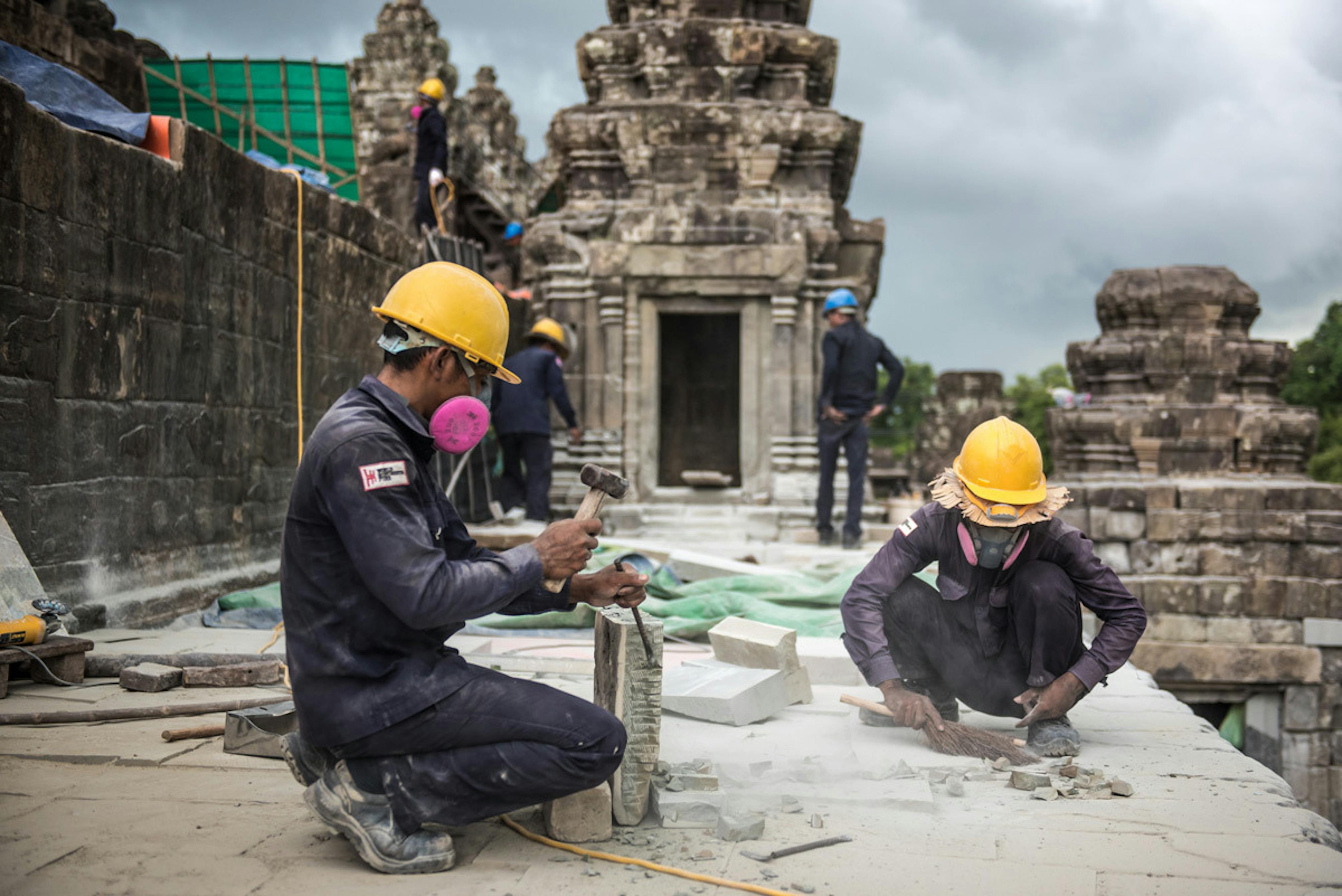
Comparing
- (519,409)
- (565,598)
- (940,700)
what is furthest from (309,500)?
(519,409)

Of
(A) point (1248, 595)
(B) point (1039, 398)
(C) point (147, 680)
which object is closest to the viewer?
(C) point (147, 680)

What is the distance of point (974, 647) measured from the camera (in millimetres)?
3887

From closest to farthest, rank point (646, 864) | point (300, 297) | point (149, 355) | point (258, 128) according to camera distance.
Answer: point (646, 864) < point (149, 355) < point (300, 297) < point (258, 128)

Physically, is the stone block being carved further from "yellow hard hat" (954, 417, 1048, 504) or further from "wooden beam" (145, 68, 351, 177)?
"wooden beam" (145, 68, 351, 177)

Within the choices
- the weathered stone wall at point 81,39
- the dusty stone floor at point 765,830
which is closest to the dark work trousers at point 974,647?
the dusty stone floor at point 765,830

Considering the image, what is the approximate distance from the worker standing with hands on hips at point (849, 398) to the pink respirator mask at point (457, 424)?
22.1 feet

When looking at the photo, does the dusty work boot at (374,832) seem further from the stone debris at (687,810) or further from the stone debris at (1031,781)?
the stone debris at (1031,781)

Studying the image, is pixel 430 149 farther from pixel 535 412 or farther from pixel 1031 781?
pixel 1031 781

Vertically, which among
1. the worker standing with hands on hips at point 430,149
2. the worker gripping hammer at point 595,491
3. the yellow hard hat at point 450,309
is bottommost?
the worker gripping hammer at point 595,491

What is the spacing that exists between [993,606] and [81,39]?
24.2 ft

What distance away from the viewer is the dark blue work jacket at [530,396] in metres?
9.42

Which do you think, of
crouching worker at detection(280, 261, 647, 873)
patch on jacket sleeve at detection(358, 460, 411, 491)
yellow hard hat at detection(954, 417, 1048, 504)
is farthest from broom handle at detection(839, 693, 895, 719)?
patch on jacket sleeve at detection(358, 460, 411, 491)

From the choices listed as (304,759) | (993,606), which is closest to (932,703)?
(993,606)

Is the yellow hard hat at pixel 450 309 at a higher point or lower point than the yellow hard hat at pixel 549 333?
lower
